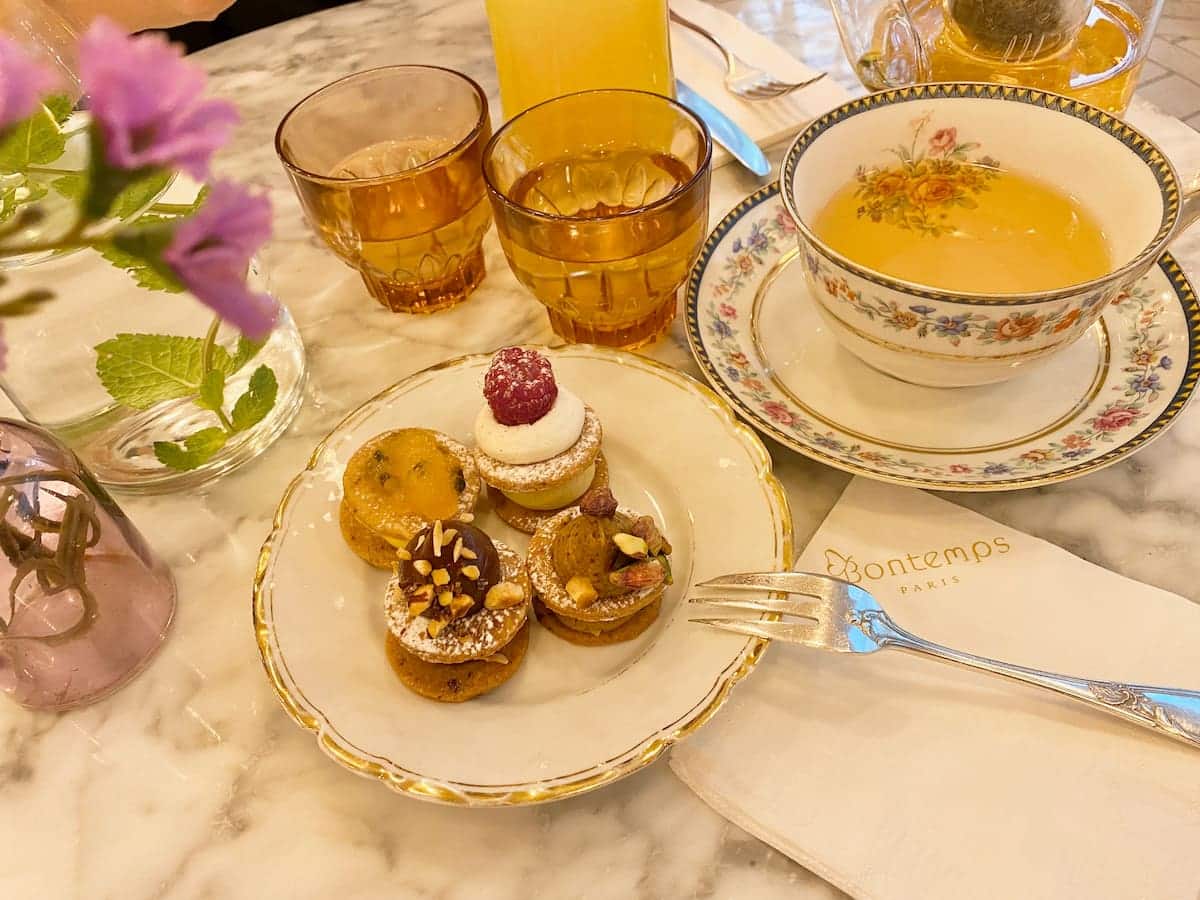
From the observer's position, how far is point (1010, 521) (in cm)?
78

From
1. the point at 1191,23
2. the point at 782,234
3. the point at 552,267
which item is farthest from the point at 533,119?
the point at 1191,23

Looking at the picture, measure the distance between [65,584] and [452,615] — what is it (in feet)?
1.04

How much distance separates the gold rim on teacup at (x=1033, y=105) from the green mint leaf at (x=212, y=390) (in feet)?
1.81

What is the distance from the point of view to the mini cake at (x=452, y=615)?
67cm

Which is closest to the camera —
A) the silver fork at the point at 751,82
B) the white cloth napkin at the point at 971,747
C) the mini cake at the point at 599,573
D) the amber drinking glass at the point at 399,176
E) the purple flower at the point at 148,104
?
the purple flower at the point at 148,104

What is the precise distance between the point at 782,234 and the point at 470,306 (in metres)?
0.38

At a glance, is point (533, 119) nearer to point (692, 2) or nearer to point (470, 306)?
point (470, 306)

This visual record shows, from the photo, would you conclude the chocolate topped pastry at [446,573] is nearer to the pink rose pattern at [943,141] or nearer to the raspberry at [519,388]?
the raspberry at [519,388]

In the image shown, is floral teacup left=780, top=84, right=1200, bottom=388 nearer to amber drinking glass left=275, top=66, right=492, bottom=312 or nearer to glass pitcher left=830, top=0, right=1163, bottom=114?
glass pitcher left=830, top=0, right=1163, bottom=114

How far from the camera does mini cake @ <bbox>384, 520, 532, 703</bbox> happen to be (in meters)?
0.67

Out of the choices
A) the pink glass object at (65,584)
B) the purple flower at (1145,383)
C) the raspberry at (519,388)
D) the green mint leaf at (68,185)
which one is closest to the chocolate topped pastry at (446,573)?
the raspberry at (519,388)

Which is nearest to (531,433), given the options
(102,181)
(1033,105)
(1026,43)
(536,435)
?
(536,435)

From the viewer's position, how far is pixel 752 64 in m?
1.29

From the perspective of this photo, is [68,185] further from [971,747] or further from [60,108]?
[971,747]
